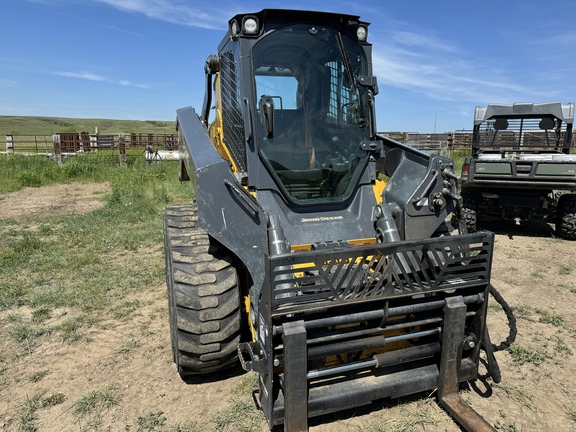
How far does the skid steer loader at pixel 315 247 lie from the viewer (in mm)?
2521

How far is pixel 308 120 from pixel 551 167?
5.59 meters

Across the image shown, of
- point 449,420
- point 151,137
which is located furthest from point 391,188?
point 151,137

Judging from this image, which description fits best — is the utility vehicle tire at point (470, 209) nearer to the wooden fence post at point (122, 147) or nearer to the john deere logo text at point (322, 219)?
the john deere logo text at point (322, 219)

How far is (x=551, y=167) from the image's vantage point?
7.06 meters

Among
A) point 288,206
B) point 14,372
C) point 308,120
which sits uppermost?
point 308,120

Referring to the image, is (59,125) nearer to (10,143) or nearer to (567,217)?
(10,143)

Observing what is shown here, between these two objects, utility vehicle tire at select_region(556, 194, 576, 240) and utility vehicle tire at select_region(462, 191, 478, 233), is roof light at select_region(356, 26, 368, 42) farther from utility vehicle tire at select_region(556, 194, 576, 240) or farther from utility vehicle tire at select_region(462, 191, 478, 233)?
utility vehicle tire at select_region(556, 194, 576, 240)

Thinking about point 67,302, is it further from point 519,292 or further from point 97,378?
point 519,292

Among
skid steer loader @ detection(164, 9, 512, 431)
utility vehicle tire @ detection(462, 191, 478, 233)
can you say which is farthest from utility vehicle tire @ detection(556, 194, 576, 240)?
skid steer loader @ detection(164, 9, 512, 431)

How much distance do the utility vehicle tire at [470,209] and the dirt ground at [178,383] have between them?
2.99 metres

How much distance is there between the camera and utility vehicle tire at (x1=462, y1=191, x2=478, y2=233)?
792cm

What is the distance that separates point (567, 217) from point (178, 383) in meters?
7.01

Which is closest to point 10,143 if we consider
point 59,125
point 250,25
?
point 250,25

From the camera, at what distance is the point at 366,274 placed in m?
2.57
